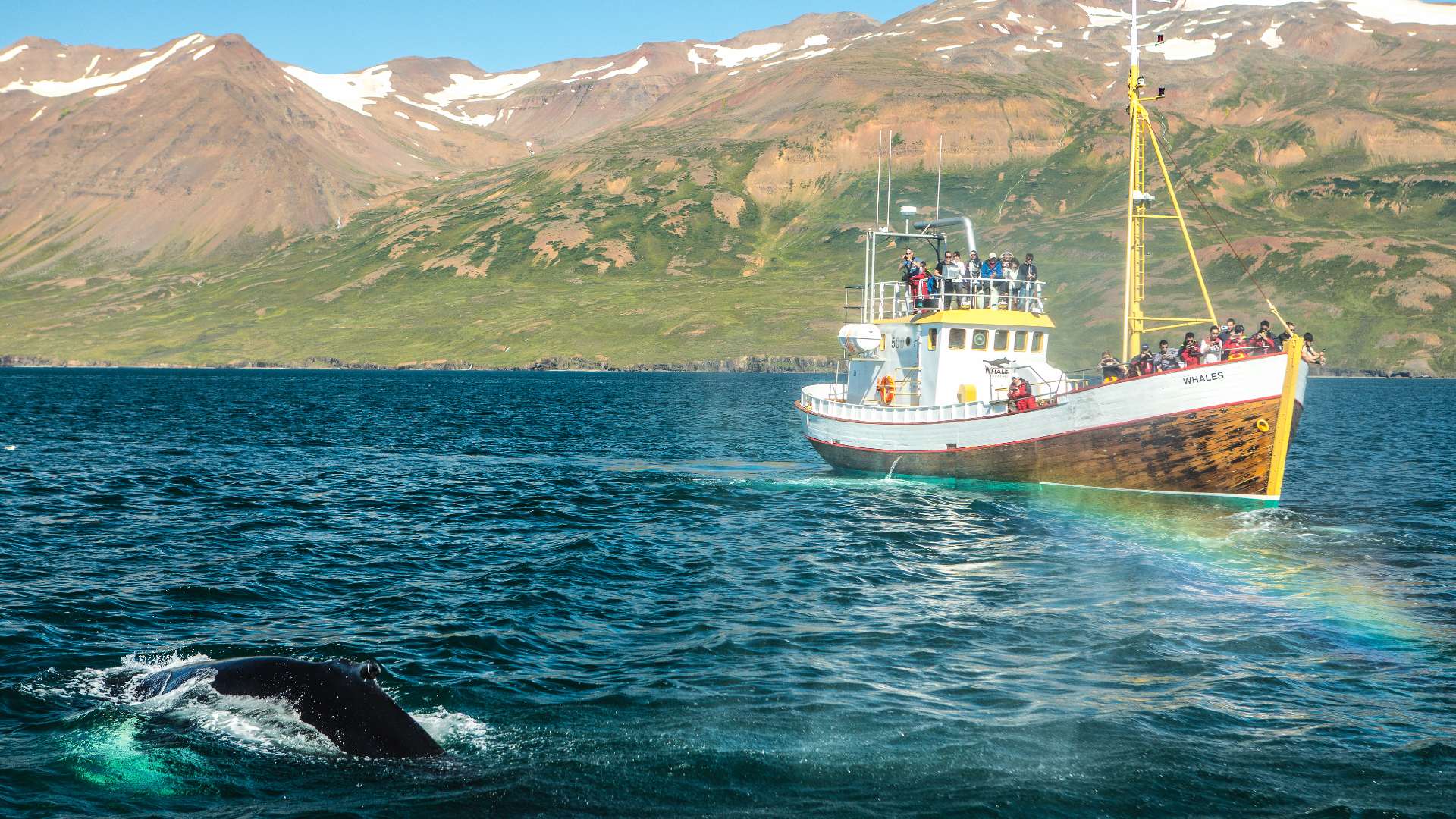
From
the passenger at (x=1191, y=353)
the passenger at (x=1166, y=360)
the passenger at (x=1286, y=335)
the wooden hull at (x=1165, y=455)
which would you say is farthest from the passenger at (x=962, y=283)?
the passenger at (x=1286, y=335)

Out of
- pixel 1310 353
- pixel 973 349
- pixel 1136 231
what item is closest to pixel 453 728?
pixel 973 349

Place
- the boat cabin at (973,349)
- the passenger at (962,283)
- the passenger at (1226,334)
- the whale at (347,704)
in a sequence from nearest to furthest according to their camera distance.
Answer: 1. the whale at (347,704)
2. the passenger at (1226,334)
3. the boat cabin at (973,349)
4. the passenger at (962,283)

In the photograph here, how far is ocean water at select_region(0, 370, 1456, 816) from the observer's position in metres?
15.4

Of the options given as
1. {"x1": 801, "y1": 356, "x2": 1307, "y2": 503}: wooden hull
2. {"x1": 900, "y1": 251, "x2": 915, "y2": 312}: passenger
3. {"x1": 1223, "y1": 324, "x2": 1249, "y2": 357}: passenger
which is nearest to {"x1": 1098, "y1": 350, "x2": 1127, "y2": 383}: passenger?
{"x1": 801, "y1": 356, "x2": 1307, "y2": 503}: wooden hull

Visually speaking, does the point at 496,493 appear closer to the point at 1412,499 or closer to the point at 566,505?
the point at 566,505

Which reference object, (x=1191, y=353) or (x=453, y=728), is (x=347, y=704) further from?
(x=1191, y=353)

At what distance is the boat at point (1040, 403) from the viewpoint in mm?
41031

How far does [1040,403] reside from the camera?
45.5 m

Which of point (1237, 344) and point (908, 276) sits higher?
point (908, 276)

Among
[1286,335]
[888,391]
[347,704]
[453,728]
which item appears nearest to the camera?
[347,704]

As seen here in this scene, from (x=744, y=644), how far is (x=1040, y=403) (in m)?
26.4

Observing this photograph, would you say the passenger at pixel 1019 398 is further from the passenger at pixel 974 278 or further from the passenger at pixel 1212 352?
the passenger at pixel 1212 352

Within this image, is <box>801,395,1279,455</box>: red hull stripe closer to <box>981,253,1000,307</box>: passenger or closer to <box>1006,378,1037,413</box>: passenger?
<box>1006,378,1037,413</box>: passenger

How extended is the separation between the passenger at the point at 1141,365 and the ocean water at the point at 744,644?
498 centimetres
